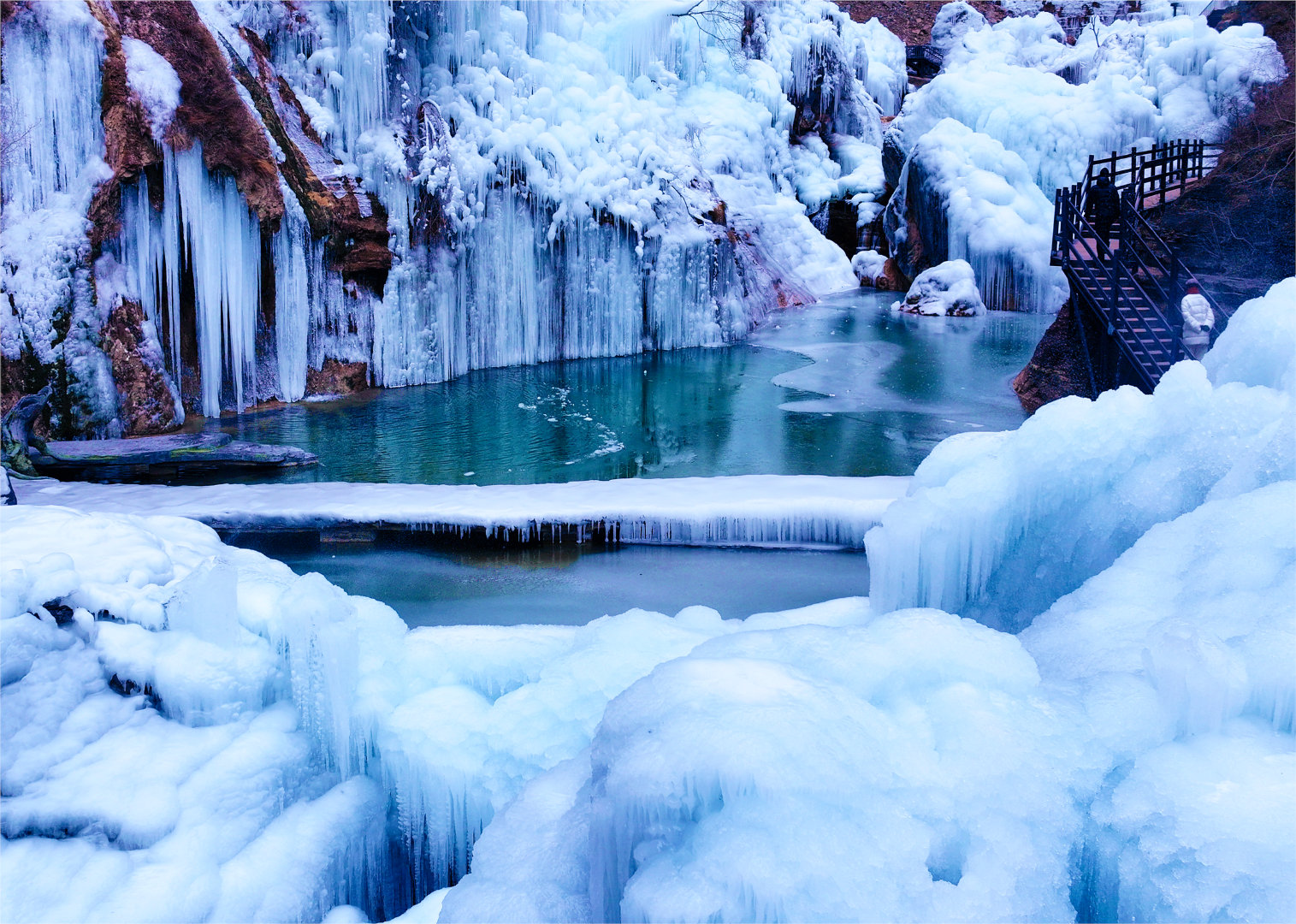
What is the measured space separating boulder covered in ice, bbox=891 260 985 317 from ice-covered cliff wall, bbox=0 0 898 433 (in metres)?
2.65

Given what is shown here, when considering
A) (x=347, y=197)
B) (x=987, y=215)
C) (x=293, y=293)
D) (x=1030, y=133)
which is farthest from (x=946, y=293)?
(x=293, y=293)

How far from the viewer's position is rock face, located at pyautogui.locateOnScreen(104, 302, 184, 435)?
28.4 feet

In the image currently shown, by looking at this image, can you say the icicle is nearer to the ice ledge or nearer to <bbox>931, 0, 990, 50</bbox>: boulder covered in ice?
the ice ledge

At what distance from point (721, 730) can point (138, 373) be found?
8167mm

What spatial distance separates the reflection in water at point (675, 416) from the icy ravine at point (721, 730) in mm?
3434

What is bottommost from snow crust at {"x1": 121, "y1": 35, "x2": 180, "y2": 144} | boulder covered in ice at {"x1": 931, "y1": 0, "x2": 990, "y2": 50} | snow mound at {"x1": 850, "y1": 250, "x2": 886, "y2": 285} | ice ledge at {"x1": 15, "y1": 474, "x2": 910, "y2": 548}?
ice ledge at {"x1": 15, "y1": 474, "x2": 910, "y2": 548}

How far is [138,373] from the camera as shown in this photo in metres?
8.78

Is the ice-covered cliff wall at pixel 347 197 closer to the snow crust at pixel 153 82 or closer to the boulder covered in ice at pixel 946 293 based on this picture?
the snow crust at pixel 153 82

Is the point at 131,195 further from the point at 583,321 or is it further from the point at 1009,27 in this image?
the point at 1009,27

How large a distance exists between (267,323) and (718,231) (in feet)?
22.6

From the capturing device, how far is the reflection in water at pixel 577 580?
17.3 ft

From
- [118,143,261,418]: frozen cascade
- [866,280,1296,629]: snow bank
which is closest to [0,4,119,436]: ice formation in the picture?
[118,143,261,418]: frozen cascade

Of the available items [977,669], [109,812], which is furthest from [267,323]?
[977,669]

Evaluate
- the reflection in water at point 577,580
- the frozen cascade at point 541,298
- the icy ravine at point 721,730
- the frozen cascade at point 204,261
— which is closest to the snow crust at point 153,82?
the frozen cascade at point 204,261
